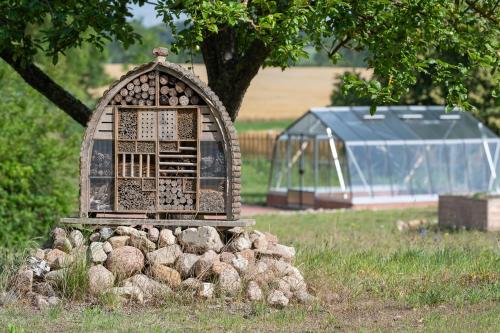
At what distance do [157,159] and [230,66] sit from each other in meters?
2.59

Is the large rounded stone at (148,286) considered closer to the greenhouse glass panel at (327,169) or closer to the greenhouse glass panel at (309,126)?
the greenhouse glass panel at (327,169)

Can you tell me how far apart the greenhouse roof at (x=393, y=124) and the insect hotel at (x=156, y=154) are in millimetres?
20141

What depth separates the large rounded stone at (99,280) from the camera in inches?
366

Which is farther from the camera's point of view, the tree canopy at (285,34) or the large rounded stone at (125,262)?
the tree canopy at (285,34)

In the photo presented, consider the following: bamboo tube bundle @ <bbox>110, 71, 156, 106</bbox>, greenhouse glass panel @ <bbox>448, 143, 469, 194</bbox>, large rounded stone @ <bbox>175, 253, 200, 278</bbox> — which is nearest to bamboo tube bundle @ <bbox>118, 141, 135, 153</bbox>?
bamboo tube bundle @ <bbox>110, 71, 156, 106</bbox>

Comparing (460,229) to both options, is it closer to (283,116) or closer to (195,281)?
(195,281)

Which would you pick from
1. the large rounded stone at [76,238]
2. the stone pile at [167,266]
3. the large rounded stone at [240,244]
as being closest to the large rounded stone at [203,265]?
the stone pile at [167,266]

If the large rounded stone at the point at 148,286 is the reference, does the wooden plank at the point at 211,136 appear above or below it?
above

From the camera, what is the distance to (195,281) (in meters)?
9.40

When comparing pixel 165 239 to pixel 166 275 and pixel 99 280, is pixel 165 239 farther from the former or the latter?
pixel 99 280

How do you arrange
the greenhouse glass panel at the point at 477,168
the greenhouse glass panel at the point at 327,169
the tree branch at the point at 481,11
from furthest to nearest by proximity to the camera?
the greenhouse glass panel at the point at 477,168 < the greenhouse glass panel at the point at 327,169 < the tree branch at the point at 481,11

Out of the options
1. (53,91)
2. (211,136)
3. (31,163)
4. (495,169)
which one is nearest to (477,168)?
(495,169)

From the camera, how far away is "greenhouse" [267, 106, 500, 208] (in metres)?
30.6

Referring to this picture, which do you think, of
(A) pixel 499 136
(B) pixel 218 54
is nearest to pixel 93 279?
(B) pixel 218 54
